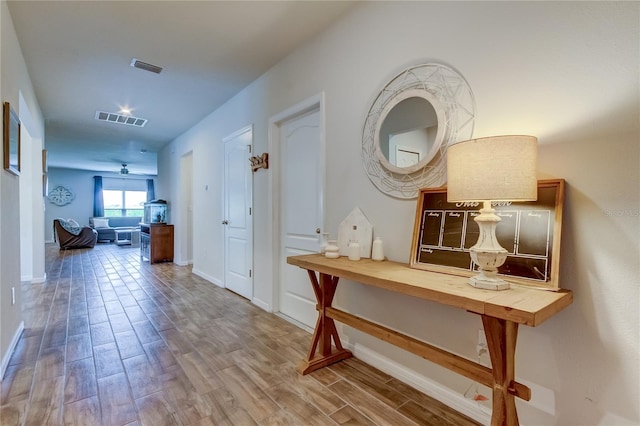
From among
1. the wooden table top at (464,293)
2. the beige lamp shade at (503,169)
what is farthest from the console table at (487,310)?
the beige lamp shade at (503,169)

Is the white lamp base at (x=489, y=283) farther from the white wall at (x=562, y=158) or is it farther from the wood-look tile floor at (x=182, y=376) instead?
the wood-look tile floor at (x=182, y=376)

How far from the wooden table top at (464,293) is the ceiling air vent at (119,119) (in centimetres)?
444

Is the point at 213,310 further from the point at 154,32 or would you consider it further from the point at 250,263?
the point at 154,32

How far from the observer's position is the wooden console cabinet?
5875 millimetres

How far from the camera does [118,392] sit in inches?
68.4

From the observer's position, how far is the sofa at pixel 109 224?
31.8ft

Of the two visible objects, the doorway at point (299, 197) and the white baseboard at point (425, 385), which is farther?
the doorway at point (299, 197)

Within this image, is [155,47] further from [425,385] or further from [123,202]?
[123,202]

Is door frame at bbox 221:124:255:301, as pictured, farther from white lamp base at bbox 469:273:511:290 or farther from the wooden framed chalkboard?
white lamp base at bbox 469:273:511:290

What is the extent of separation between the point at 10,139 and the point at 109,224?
33.5 ft

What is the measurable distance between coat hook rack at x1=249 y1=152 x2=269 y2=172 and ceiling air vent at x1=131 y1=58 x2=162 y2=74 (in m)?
1.26

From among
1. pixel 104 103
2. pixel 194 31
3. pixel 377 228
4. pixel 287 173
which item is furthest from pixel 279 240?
pixel 104 103

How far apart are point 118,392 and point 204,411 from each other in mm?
578

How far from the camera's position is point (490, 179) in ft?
3.77
